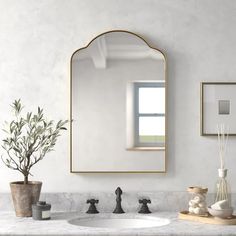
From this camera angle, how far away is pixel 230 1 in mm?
3244

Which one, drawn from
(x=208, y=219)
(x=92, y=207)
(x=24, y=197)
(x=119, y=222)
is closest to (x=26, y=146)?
(x=24, y=197)

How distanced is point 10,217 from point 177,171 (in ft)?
3.22

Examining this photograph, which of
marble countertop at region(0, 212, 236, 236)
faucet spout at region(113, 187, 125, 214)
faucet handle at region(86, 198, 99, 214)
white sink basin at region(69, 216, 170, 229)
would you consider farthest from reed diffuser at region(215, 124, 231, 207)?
faucet handle at region(86, 198, 99, 214)

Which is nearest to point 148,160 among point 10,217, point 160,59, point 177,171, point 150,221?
point 177,171

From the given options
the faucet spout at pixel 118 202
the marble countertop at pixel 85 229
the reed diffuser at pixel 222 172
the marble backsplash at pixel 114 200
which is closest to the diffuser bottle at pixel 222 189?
the reed diffuser at pixel 222 172

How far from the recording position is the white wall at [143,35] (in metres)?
3.22

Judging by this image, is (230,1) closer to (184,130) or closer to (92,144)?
(184,130)

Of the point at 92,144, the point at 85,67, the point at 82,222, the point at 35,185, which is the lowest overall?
the point at 82,222

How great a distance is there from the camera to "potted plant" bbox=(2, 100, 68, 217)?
9.73 ft

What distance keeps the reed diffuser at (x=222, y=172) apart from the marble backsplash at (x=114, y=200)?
156 mm

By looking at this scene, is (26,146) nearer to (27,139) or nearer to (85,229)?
(27,139)

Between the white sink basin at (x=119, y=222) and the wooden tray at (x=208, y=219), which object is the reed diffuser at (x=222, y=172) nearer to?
the wooden tray at (x=208, y=219)

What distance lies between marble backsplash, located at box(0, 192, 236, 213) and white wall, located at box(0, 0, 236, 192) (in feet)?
0.17

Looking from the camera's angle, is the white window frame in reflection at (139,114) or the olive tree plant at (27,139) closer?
the olive tree plant at (27,139)
